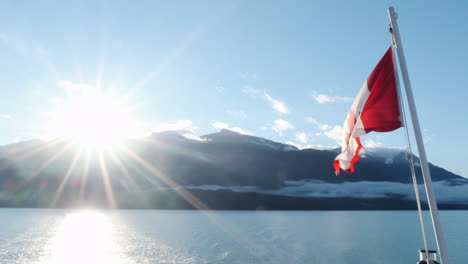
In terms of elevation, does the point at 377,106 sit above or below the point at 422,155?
above

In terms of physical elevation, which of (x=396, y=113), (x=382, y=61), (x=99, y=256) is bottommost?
(x=99, y=256)

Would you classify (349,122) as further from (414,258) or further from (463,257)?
(463,257)

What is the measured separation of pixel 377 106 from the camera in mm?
8094

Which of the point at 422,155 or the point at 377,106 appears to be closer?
the point at 422,155

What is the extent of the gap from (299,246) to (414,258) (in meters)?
13.2

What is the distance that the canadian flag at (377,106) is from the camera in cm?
780

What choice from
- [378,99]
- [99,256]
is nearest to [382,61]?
[378,99]

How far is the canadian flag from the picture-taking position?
307 inches

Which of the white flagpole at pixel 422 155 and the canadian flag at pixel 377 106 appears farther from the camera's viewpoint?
the canadian flag at pixel 377 106

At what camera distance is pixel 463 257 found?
36.3 metres

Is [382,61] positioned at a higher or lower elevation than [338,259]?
higher

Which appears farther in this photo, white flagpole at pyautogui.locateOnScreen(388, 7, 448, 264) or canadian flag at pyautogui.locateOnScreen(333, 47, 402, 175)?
canadian flag at pyautogui.locateOnScreen(333, 47, 402, 175)

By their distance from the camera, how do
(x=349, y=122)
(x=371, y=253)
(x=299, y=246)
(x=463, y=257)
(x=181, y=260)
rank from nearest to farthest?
(x=349, y=122)
(x=181, y=260)
(x=463, y=257)
(x=371, y=253)
(x=299, y=246)

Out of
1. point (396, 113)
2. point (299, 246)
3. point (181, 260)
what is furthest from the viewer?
point (299, 246)
